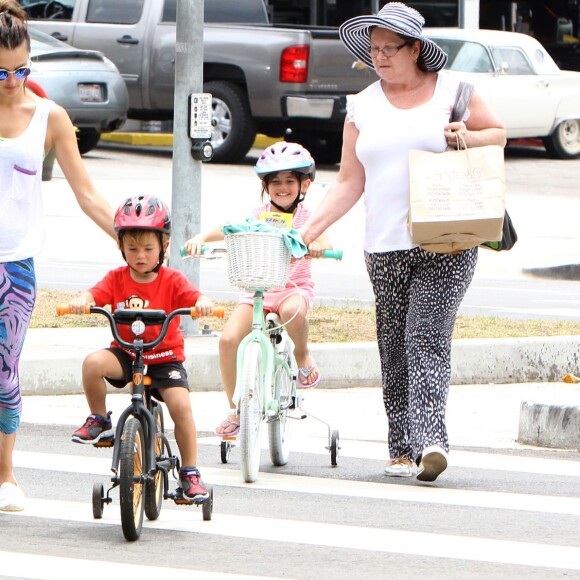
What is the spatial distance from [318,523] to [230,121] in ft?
51.7

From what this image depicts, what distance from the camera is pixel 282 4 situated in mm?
24406

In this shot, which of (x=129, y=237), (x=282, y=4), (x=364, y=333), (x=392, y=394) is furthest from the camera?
(x=282, y=4)

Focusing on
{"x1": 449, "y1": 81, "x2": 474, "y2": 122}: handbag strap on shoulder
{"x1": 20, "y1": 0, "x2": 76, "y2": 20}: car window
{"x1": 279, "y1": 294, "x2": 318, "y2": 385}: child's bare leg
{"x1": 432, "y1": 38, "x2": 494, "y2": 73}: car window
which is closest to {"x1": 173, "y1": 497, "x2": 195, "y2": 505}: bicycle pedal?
{"x1": 279, "y1": 294, "x2": 318, "y2": 385}: child's bare leg

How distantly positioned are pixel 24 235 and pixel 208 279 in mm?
8030

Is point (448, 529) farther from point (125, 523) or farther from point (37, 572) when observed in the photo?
point (37, 572)

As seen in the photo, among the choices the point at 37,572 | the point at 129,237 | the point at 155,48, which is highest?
the point at 155,48

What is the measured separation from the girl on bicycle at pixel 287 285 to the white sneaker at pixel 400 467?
2.35 ft

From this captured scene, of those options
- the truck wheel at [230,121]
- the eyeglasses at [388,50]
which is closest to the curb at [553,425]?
the eyeglasses at [388,50]

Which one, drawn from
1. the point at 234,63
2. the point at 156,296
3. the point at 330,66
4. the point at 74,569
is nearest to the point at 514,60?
the point at 330,66

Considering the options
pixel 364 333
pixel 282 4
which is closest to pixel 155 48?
pixel 282 4

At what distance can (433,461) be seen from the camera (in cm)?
716

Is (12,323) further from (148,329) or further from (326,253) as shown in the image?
(326,253)

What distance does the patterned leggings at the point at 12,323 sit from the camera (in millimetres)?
6375

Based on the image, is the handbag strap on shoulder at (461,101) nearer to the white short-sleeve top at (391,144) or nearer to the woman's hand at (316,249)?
the white short-sleeve top at (391,144)
